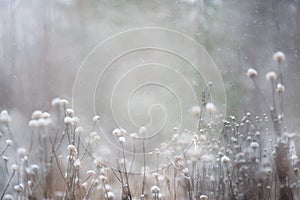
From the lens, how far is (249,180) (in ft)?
4.14

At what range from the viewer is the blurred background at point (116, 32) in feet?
4.34

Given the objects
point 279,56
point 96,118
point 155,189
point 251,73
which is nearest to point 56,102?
point 96,118

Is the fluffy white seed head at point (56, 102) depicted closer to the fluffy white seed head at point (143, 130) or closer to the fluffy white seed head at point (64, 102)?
the fluffy white seed head at point (64, 102)

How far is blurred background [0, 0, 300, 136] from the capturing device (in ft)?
4.34

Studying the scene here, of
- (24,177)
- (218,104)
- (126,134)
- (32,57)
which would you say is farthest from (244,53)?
(24,177)

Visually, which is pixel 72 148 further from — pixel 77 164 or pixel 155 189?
pixel 155 189

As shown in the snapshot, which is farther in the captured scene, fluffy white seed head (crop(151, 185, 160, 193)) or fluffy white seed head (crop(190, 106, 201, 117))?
fluffy white seed head (crop(190, 106, 201, 117))

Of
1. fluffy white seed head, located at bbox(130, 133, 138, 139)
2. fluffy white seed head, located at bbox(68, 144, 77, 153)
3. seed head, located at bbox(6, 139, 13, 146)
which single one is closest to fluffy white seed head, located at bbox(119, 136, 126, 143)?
fluffy white seed head, located at bbox(130, 133, 138, 139)

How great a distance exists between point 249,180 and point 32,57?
2.77 feet

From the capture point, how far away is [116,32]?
1345 millimetres

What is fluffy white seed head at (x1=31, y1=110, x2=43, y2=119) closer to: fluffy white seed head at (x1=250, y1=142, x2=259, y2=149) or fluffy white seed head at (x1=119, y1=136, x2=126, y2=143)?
fluffy white seed head at (x1=119, y1=136, x2=126, y2=143)

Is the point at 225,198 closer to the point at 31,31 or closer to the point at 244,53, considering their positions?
the point at 244,53

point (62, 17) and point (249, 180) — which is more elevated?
point (62, 17)

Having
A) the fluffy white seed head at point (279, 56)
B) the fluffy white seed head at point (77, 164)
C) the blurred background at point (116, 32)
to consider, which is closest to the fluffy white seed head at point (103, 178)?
the fluffy white seed head at point (77, 164)
